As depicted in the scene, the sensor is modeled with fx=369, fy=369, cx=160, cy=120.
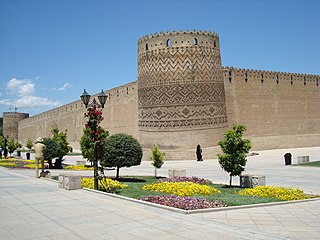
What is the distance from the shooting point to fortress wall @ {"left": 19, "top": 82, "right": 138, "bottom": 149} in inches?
1143

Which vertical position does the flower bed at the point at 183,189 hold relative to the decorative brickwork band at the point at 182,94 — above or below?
below

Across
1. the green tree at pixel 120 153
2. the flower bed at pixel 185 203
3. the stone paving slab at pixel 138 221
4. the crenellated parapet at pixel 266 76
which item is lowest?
the stone paving slab at pixel 138 221

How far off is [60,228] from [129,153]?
6.57 meters

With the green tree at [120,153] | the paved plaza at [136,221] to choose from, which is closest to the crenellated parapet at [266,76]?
the green tree at [120,153]

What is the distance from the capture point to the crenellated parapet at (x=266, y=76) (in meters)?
25.7

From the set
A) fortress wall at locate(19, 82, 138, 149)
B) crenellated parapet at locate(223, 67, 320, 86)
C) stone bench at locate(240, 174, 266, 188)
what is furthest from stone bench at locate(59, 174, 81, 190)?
fortress wall at locate(19, 82, 138, 149)

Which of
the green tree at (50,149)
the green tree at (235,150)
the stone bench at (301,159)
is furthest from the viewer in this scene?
the green tree at (50,149)

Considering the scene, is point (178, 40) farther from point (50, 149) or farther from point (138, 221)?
point (138, 221)

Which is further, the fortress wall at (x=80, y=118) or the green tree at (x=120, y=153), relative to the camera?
the fortress wall at (x=80, y=118)

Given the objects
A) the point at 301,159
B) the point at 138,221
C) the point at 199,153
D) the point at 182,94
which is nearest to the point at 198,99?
the point at 182,94

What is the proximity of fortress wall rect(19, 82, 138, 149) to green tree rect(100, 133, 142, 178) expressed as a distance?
618 inches

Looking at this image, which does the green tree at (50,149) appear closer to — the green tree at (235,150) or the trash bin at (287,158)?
the green tree at (235,150)

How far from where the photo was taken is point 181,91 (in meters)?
22.0

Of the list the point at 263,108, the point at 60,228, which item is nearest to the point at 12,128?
the point at 263,108
